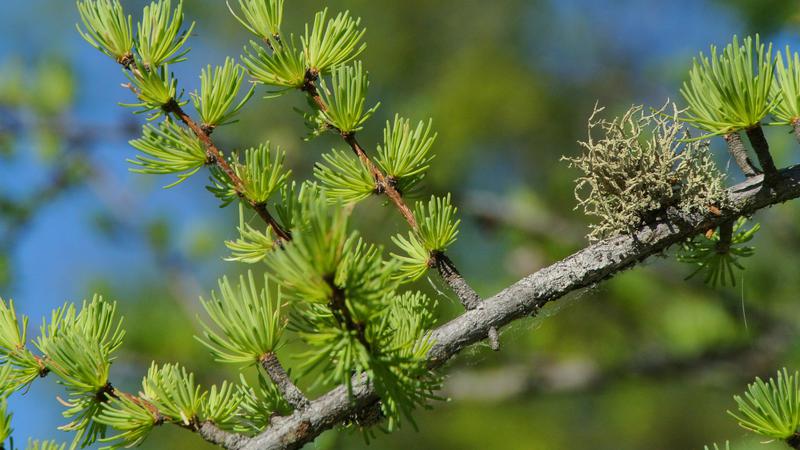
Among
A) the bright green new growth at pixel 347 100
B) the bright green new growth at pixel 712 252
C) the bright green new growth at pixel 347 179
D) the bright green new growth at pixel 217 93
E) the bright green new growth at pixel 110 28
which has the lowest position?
the bright green new growth at pixel 712 252

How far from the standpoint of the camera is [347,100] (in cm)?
84

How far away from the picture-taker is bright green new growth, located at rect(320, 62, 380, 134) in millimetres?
823

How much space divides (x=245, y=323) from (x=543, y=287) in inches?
13.0

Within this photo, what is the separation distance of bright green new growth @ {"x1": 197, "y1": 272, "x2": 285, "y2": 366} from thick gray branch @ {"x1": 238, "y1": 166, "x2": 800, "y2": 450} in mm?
83

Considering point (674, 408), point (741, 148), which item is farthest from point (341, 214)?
point (674, 408)

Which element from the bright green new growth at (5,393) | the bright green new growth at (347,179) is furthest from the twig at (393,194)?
the bright green new growth at (5,393)

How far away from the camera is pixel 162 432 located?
4.35m

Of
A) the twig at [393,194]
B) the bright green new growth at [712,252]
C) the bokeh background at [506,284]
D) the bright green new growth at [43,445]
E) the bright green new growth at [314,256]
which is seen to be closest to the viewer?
the bright green new growth at [314,256]

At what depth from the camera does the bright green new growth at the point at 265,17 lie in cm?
81

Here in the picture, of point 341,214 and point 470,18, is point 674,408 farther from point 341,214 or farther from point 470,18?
point 341,214

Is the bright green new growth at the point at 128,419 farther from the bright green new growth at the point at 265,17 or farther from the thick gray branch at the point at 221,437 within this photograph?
the bright green new growth at the point at 265,17

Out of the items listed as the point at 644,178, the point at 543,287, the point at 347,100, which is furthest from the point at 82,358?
the point at 644,178

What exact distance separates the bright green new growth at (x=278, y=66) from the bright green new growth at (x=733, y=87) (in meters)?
0.43

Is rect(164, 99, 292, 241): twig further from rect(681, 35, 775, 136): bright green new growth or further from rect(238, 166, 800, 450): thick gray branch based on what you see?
rect(681, 35, 775, 136): bright green new growth
